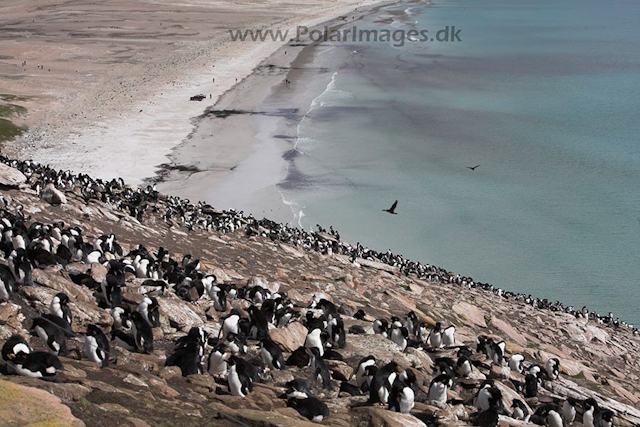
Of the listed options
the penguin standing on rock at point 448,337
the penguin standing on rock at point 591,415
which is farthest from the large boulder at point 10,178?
the penguin standing on rock at point 591,415

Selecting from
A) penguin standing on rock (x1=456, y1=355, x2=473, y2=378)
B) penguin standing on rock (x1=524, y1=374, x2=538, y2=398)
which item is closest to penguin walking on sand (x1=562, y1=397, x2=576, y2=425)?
penguin standing on rock (x1=524, y1=374, x2=538, y2=398)

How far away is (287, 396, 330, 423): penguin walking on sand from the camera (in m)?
9.68

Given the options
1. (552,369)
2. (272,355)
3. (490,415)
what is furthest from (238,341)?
(552,369)

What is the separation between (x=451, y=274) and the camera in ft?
97.4

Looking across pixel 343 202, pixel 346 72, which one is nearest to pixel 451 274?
pixel 343 202

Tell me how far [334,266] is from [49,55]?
213ft

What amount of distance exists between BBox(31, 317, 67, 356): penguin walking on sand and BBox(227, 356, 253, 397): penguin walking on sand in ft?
8.29

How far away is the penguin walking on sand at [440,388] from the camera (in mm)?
11836

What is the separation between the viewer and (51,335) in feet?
33.4

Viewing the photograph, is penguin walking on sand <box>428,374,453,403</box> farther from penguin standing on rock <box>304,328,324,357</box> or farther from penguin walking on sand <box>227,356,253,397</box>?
penguin walking on sand <box>227,356,253,397</box>

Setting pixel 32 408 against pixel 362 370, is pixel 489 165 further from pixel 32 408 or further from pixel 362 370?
pixel 32 408

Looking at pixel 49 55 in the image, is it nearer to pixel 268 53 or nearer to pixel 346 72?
pixel 268 53

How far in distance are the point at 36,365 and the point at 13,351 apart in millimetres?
455

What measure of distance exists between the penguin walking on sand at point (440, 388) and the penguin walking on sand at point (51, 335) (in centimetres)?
608
